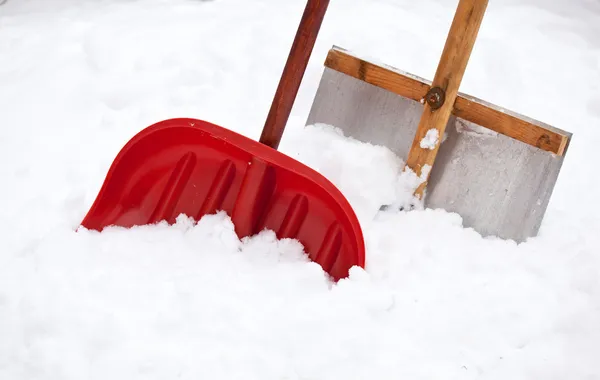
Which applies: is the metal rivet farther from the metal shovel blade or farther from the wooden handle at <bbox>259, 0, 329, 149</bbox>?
the wooden handle at <bbox>259, 0, 329, 149</bbox>

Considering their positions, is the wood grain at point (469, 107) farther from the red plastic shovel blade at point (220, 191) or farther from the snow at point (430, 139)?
the red plastic shovel blade at point (220, 191)

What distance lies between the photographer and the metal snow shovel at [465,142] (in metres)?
1.56

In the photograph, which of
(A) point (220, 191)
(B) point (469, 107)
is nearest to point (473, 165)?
(B) point (469, 107)

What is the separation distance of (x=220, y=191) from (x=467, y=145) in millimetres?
685

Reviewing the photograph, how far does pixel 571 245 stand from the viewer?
169 centimetres

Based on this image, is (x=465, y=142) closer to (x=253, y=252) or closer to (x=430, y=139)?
(x=430, y=139)

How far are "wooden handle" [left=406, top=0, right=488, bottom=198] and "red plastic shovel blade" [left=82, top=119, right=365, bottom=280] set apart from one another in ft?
1.07

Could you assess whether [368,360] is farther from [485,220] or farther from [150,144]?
[150,144]

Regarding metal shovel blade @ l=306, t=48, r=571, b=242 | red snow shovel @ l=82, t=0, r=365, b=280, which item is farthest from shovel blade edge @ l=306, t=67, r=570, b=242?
red snow shovel @ l=82, t=0, r=365, b=280

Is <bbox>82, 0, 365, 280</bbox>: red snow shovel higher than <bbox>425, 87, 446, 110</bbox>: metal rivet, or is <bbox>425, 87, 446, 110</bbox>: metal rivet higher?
<bbox>425, 87, 446, 110</bbox>: metal rivet

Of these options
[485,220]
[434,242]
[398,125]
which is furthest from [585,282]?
[398,125]

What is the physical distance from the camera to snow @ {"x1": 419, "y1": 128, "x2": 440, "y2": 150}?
5.27 feet

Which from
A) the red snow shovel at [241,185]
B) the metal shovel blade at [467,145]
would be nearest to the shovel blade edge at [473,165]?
the metal shovel blade at [467,145]

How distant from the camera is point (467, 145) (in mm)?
1653
